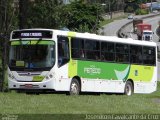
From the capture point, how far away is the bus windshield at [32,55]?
74.0 ft

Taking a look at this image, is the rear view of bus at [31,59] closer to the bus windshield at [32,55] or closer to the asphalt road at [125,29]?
the bus windshield at [32,55]

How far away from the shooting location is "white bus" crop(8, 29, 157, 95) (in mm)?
22625

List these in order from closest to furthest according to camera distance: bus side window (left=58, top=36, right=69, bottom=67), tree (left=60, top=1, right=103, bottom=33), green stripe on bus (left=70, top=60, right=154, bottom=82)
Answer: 1. bus side window (left=58, top=36, right=69, bottom=67)
2. green stripe on bus (left=70, top=60, right=154, bottom=82)
3. tree (left=60, top=1, right=103, bottom=33)

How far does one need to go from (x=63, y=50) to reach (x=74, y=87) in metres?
1.72

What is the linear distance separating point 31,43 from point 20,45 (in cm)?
54

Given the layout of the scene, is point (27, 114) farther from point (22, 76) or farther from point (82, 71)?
point (82, 71)

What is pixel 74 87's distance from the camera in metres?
23.7

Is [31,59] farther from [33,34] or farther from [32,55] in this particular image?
[33,34]

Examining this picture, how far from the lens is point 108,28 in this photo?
13525 cm

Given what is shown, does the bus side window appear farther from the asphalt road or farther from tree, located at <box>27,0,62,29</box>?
the asphalt road

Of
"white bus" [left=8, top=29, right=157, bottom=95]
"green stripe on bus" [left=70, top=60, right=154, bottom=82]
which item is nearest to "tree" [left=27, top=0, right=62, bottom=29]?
"white bus" [left=8, top=29, right=157, bottom=95]

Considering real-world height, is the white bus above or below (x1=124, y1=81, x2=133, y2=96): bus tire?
above

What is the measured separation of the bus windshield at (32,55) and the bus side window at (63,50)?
0.38 meters

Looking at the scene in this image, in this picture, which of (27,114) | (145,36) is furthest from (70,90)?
(145,36)
